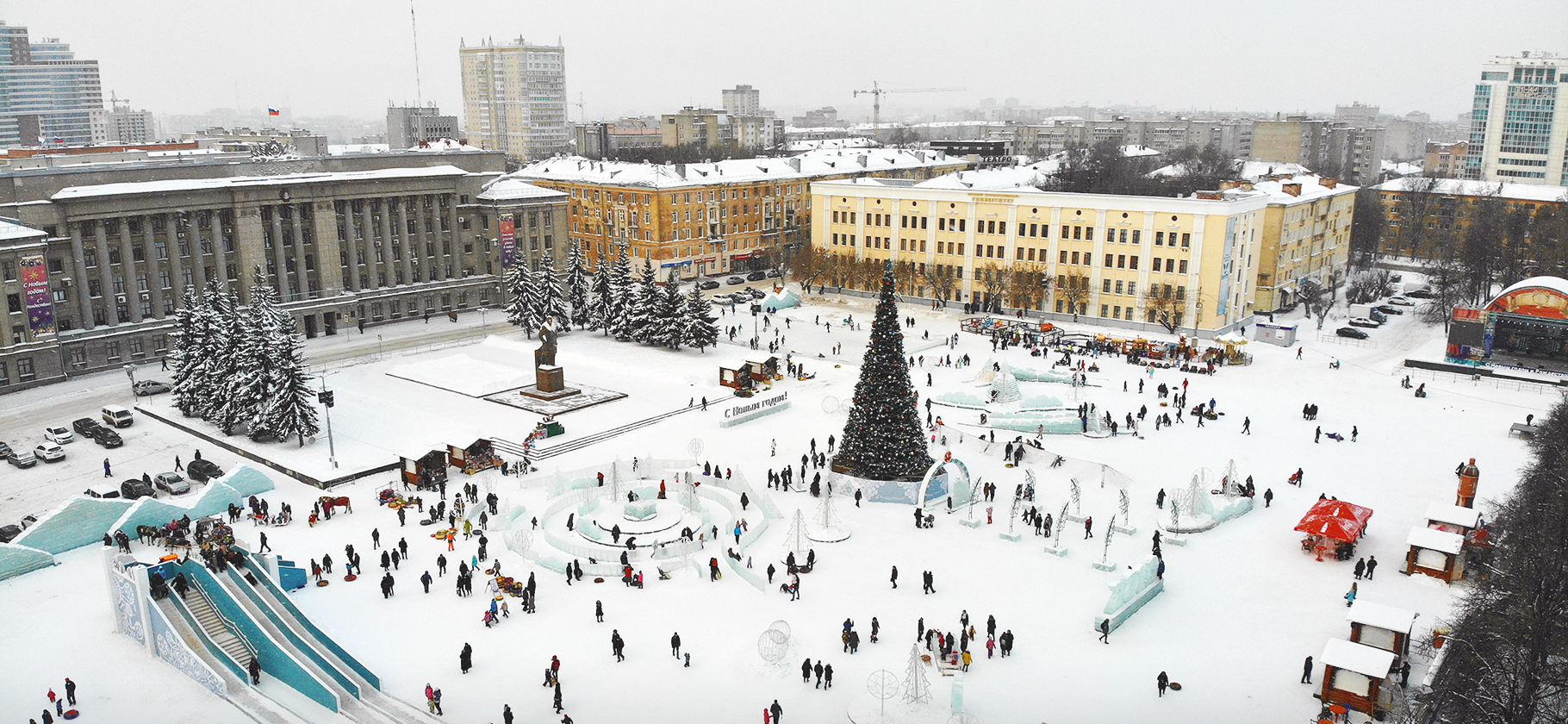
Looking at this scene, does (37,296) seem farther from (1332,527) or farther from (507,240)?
(1332,527)

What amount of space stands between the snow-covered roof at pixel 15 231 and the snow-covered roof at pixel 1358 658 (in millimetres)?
56389

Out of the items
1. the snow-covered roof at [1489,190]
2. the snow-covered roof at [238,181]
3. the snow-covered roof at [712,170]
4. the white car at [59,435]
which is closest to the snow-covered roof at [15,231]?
the snow-covered roof at [238,181]

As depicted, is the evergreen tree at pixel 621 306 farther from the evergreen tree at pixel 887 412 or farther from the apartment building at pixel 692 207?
the evergreen tree at pixel 887 412

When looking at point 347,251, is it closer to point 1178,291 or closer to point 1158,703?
point 1178,291

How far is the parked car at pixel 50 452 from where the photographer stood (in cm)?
3956

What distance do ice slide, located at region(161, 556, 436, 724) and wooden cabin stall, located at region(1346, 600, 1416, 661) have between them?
72.2 feet

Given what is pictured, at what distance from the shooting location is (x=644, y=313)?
196ft

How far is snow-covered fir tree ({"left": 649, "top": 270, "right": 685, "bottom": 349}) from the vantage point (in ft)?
191

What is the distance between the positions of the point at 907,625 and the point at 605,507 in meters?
12.2

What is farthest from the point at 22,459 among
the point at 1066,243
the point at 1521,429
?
the point at 1521,429

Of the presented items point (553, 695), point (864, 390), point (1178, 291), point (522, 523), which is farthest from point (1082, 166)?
point (553, 695)

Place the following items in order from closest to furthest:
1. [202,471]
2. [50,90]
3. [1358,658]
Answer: [1358,658], [202,471], [50,90]

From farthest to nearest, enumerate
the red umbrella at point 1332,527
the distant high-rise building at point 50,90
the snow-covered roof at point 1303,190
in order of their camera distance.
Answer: the distant high-rise building at point 50,90 < the snow-covered roof at point 1303,190 < the red umbrella at point 1332,527

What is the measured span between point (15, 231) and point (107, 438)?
1465cm
